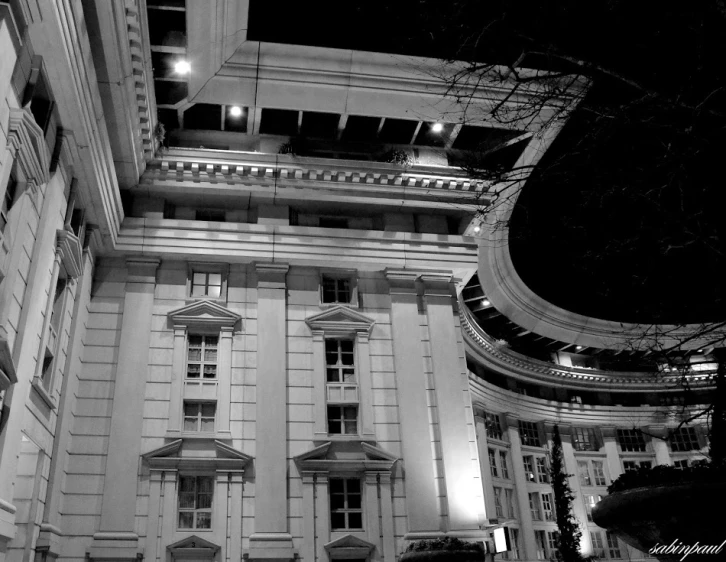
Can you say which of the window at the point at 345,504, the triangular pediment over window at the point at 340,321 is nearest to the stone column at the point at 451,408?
the triangular pediment over window at the point at 340,321

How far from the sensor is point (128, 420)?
702 inches

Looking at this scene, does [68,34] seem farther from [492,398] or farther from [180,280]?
[492,398]

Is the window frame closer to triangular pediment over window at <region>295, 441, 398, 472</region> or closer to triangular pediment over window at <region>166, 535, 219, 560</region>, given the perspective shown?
triangular pediment over window at <region>166, 535, 219, 560</region>

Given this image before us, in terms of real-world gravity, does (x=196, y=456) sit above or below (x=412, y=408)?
below

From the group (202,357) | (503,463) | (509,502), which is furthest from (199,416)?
(503,463)

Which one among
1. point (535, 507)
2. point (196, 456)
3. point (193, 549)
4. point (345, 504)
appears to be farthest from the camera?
point (535, 507)

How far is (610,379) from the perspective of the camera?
136 feet

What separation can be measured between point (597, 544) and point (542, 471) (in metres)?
5.17

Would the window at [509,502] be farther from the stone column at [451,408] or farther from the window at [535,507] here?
the stone column at [451,408]

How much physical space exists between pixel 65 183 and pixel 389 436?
1068 cm

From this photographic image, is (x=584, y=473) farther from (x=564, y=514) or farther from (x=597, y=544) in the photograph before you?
(x=564, y=514)

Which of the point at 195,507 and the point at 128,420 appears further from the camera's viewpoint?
the point at 128,420

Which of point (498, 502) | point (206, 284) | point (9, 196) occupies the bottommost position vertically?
point (498, 502)

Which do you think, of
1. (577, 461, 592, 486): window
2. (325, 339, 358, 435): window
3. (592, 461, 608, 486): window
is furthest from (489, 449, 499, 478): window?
(325, 339, 358, 435): window
